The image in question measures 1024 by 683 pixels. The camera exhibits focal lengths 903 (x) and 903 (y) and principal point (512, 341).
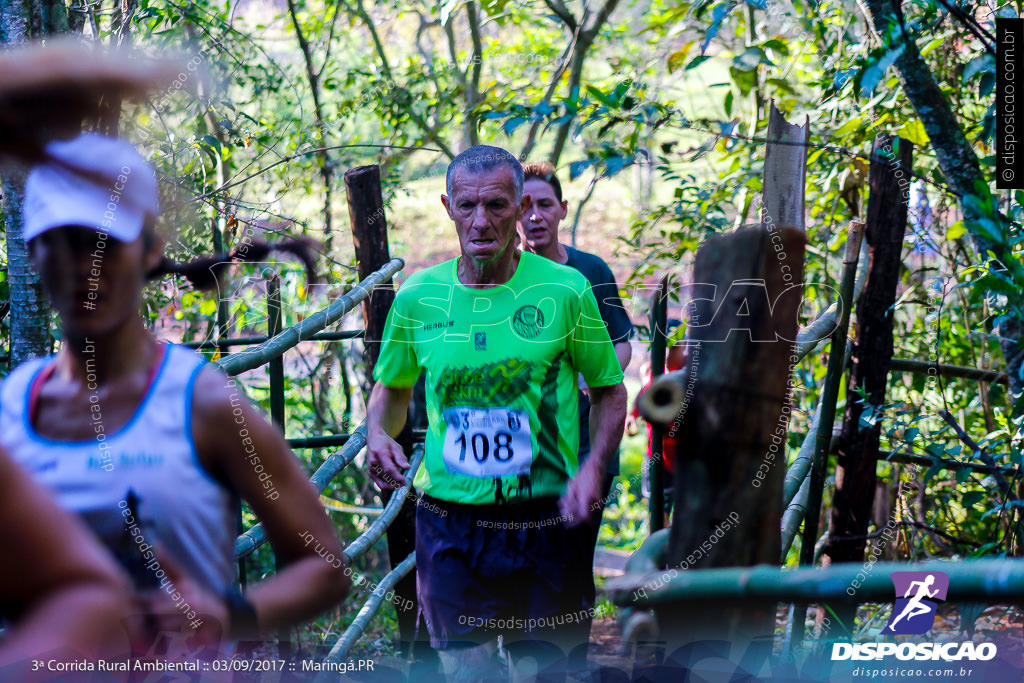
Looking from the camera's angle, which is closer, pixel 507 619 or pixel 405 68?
pixel 507 619

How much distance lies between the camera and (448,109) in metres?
5.86

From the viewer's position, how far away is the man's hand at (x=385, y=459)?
2.37m

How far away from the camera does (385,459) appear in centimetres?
238

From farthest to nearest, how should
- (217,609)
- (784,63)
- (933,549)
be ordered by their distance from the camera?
(784,63)
(933,549)
(217,609)

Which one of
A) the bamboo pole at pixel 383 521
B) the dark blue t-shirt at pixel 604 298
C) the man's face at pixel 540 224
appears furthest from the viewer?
the man's face at pixel 540 224

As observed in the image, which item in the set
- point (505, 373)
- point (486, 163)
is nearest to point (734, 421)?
point (505, 373)

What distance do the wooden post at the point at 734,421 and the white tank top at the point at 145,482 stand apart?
2.04 ft

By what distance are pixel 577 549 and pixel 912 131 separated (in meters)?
2.02

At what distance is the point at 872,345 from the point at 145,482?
224 centimetres

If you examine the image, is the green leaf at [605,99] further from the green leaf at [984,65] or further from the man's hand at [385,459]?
the man's hand at [385,459]

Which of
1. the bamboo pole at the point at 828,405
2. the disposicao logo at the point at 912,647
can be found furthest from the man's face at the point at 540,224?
the disposicao logo at the point at 912,647

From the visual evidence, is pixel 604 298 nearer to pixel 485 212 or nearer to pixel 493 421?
pixel 485 212

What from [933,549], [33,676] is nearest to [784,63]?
[933,549]

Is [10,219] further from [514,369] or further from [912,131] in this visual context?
[912,131]
